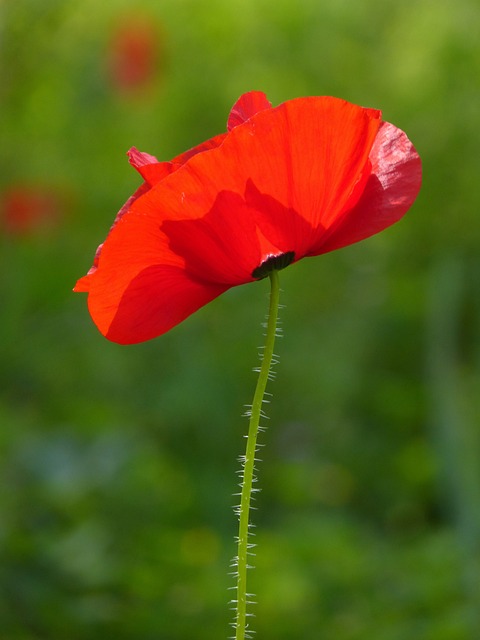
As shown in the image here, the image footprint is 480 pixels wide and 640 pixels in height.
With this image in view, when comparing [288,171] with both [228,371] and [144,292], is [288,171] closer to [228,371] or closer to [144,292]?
[144,292]

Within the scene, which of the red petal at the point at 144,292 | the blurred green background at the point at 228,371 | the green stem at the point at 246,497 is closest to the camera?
the green stem at the point at 246,497

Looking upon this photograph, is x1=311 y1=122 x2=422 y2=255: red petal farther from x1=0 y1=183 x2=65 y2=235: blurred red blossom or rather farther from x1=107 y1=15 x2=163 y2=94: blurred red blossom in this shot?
x1=107 y1=15 x2=163 y2=94: blurred red blossom

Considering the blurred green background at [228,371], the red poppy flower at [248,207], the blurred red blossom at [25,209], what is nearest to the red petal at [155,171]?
the red poppy flower at [248,207]

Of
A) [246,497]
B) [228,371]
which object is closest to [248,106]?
[246,497]

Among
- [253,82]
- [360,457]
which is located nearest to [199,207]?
[360,457]

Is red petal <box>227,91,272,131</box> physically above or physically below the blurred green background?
below

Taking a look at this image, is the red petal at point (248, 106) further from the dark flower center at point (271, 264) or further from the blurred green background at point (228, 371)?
the blurred green background at point (228, 371)

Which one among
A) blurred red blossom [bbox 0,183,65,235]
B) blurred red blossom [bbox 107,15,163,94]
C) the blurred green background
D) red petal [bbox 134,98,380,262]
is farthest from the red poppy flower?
blurred red blossom [bbox 107,15,163,94]
